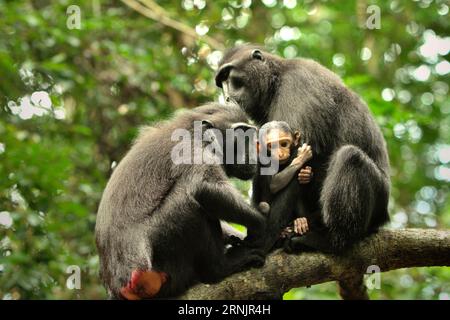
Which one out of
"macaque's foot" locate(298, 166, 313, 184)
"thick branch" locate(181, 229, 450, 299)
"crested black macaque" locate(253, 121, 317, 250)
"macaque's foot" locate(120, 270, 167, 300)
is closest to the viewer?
"macaque's foot" locate(120, 270, 167, 300)

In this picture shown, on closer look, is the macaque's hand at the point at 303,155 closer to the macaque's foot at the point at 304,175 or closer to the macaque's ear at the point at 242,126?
the macaque's foot at the point at 304,175

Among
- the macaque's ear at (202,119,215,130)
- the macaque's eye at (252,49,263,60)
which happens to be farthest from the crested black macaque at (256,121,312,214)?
the macaque's eye at (252,49,263,60)

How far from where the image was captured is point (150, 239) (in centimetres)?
603

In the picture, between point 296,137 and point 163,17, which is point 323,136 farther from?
point 163,17

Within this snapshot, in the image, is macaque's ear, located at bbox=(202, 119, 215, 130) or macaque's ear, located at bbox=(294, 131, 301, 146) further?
macaque's ear, located at bbox=(294, 131, 301, 146)

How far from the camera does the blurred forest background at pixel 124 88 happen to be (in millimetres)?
9023

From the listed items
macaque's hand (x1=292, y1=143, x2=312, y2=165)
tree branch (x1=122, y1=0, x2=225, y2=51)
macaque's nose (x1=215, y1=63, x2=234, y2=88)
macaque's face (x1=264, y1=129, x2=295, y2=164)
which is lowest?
macaque's hand (x1=292, y1=143, x2=312, y2=165)

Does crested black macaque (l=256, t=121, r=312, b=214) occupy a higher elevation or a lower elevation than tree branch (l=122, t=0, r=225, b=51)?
lower

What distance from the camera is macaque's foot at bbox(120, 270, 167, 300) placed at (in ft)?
19.1

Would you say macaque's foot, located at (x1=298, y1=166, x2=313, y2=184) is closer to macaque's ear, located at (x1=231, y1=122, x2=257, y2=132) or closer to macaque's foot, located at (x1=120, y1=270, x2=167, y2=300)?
macaque's ear, located at (x1=231, y1=122, x2=257, y2=132)

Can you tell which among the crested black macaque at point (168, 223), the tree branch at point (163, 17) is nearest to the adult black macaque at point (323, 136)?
the crested black macaque at point (168, 223)

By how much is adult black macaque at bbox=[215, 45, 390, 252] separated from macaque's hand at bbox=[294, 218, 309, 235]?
77 millimetres

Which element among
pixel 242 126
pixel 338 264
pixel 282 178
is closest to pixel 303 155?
pixel 282 178
